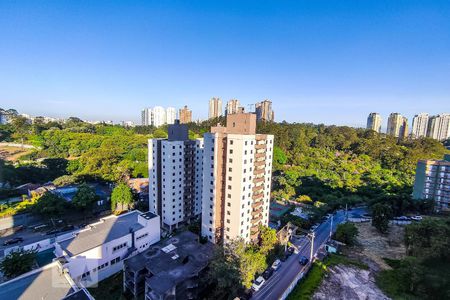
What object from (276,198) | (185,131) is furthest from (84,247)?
(276,198)

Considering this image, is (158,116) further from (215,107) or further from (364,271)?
(364,271)

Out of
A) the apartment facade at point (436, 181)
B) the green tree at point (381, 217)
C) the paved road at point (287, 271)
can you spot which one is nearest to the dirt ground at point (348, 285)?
the paved road at point (287, 271)

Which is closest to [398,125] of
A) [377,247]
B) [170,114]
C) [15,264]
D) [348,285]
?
[377,247]

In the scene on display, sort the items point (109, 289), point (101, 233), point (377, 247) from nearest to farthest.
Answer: point (109, 289)
point (101, 233)
point (377, 247)

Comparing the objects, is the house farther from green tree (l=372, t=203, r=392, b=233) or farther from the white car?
green tree (l=372, t=203, r=392, b=233)

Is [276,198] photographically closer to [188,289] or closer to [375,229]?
[375,229]

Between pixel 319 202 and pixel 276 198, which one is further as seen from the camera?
pixel 276 198

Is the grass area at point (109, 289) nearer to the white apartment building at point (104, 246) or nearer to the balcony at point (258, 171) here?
the white apartment building at point (104, 246)
